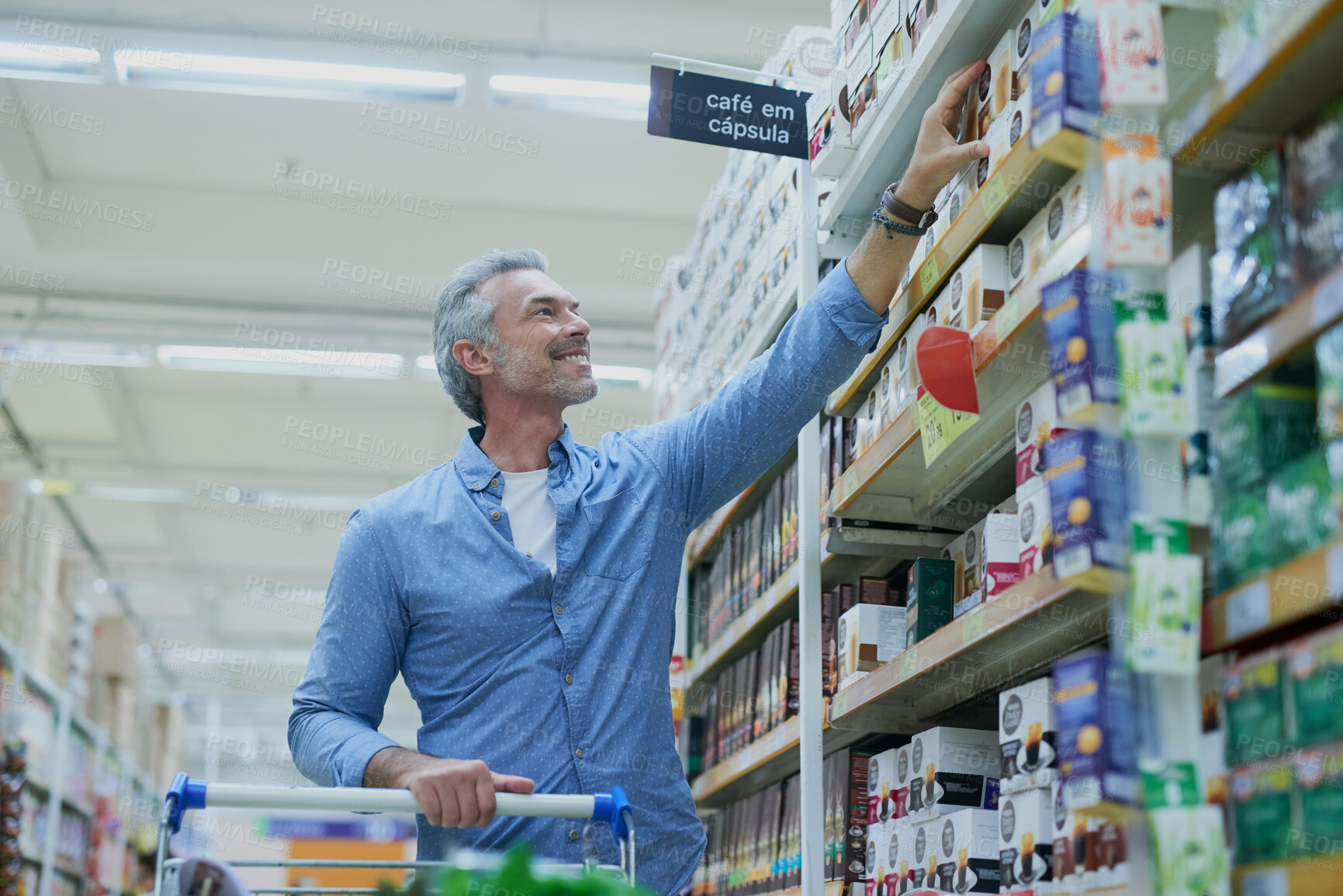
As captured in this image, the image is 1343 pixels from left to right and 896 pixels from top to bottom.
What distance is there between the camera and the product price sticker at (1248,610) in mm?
1399

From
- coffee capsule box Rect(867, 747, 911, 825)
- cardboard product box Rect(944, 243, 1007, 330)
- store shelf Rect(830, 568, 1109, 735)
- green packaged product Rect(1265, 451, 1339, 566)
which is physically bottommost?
coffee capsule box Rect(867, 747, 911, 825)

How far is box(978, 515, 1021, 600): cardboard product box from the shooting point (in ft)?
6.75

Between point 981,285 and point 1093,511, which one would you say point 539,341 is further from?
point 1093,511

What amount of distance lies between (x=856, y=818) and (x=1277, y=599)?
5.15 feet

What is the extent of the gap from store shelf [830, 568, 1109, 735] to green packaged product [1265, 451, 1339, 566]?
0.29 metres

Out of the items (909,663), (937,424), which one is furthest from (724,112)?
(909,663)

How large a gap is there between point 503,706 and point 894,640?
2.60 ft

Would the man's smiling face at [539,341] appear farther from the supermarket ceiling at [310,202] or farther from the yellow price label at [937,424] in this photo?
the supermarket ceiling at [310,202]

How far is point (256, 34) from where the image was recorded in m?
5.98

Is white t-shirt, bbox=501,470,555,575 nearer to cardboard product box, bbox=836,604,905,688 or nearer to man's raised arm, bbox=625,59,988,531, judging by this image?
man's raised arm, bbox=625,59,988,531

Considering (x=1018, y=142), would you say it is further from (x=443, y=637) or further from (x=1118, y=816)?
(x=443, y=637)

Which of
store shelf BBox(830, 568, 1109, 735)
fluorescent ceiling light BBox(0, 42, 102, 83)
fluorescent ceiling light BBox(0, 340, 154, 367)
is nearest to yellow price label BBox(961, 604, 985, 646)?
store shelf BBox(830, 568, 1109, 735)

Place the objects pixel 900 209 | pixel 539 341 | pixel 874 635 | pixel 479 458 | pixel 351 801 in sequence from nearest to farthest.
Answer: pixel 351 801 → pixel 900 209 → pixel 874 635 → pixel 479 458 → pixel 539 341

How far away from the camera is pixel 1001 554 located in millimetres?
2070
